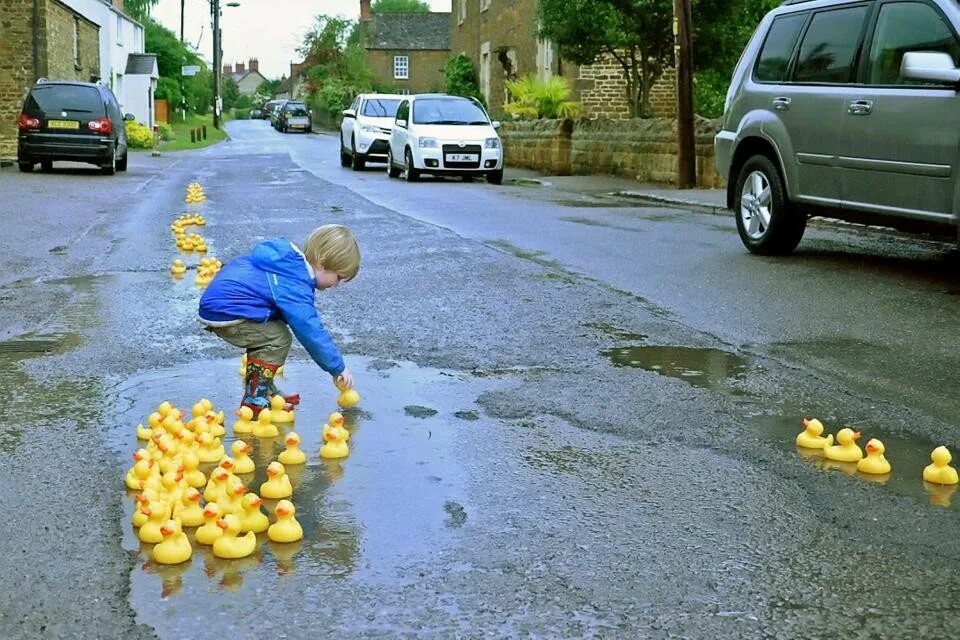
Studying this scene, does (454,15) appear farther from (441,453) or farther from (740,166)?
(441,453)

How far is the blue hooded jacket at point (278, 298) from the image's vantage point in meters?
4.89

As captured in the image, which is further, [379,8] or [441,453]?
[379,8]

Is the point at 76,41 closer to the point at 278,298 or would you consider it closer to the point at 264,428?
the point at 278,298

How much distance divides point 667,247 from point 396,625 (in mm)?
9241

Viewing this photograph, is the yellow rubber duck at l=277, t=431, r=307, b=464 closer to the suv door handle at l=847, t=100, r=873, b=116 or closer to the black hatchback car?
the suv door handle at l=847, t=100, r=873, b=116

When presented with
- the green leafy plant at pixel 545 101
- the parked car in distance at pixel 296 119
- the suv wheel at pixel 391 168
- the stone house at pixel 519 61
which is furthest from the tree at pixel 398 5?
the suv wheel at pixel 391 168

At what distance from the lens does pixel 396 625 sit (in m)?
2.90

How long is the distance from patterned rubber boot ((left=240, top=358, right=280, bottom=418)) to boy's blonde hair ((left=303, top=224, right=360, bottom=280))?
1.56ft

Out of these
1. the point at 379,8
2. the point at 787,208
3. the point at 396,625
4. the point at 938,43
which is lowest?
the point at 396,625

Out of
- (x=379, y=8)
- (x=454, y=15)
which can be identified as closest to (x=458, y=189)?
(x=454, y=15)

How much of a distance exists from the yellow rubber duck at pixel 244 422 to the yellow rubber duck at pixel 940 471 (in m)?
2.51

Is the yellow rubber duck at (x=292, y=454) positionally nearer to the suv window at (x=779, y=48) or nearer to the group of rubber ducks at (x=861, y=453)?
the group of rubber ducks at (x=861, y=453)

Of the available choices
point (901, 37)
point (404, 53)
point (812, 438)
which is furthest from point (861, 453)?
point (404, 53)

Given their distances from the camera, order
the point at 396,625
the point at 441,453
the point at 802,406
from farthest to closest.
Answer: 1. the point at 802,406
2. the point at 441,453
3. the point at 396,625
